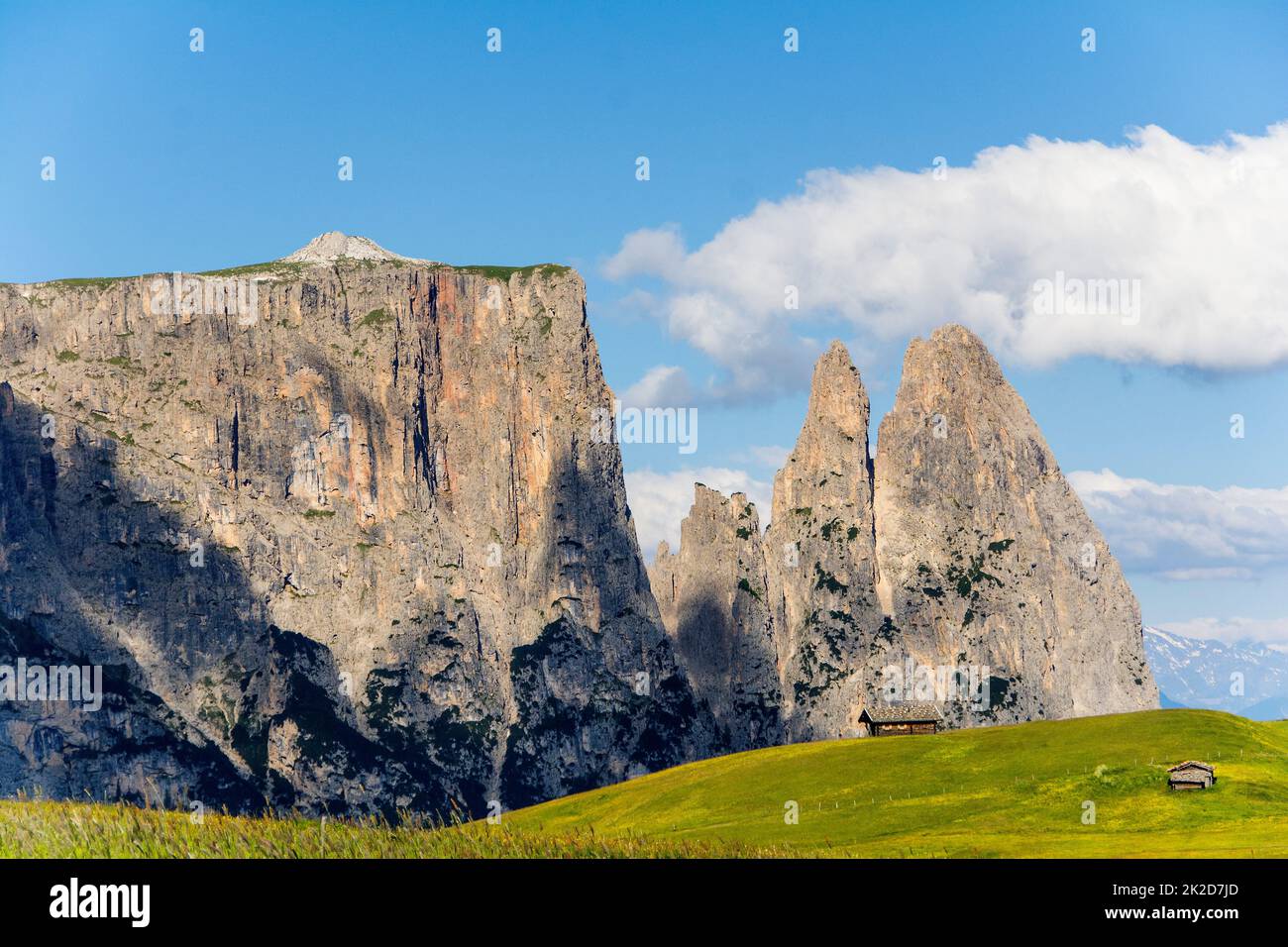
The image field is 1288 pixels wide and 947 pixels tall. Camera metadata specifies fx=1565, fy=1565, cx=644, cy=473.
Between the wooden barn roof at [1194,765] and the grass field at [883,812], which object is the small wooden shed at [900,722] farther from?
the wooden barn roof at [1194,765]

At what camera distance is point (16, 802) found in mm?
57844

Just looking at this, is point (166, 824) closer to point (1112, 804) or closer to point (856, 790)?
point (1112, 804)

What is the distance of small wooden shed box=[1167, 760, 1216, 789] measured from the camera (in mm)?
123875

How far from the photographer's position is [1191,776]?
124312 mm

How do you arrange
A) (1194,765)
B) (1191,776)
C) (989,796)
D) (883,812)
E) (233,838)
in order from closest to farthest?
(233,838) < (1191,776) < (1194,765) < (989,796) < (883,812)

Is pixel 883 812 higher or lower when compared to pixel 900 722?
lower

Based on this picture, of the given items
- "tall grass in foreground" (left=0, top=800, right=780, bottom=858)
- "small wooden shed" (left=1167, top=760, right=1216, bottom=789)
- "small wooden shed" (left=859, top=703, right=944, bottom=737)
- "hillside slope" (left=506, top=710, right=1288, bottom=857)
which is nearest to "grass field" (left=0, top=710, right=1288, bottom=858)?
"tall grass in foreground" (left=0, top=800, right=780, bottom=858)

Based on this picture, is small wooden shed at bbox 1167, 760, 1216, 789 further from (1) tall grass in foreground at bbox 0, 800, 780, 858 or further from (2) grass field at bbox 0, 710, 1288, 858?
(1) tall grass in foreground at bbox 0, 800, 780, 858

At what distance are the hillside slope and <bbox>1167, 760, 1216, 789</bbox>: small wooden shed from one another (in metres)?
1.00

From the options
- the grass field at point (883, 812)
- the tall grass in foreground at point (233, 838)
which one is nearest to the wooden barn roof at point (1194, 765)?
the grass field at point (883, 812)

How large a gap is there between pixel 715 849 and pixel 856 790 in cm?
7519

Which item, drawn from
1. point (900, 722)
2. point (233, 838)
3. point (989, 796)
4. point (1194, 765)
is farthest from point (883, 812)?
point (233, 838)

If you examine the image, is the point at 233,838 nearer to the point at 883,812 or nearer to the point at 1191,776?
the point at 883,812

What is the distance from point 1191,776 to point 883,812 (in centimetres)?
2531
